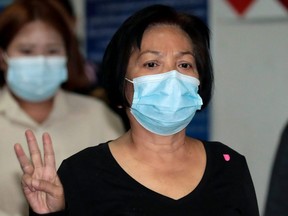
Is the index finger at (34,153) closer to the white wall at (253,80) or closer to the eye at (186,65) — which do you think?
the eye at (186,65)

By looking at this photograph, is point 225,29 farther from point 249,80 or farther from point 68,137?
point 68,137

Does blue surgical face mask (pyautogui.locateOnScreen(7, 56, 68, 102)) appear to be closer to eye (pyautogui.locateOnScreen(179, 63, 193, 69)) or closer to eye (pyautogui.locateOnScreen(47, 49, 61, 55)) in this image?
eye (pyautogui.locateOnScreen(47, 49, 61, 55))

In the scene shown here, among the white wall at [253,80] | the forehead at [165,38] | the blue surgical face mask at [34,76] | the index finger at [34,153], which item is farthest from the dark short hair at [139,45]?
the white wall at [253,80]

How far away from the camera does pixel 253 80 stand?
4359mm

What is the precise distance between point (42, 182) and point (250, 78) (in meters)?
2.42

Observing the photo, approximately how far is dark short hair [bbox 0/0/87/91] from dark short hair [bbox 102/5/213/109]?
1019 millimetres

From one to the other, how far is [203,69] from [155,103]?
0.65 feet

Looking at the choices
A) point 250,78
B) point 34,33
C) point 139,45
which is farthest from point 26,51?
point 250,78

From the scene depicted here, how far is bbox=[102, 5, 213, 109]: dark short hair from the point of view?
232 centimetres

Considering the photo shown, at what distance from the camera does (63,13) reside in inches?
136

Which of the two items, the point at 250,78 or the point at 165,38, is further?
the point at 250,78

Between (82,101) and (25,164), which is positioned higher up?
(25,164)

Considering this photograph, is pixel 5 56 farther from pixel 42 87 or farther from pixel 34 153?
pixel 34 153

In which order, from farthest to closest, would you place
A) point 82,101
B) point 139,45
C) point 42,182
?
point 82,101
point 139,45
point 42,182
